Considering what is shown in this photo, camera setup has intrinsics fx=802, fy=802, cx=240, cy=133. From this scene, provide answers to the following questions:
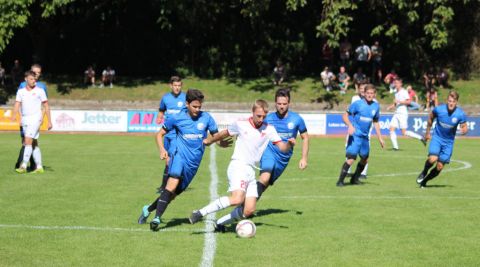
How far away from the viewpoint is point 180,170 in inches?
417

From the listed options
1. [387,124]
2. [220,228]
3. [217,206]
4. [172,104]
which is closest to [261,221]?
[220,228]

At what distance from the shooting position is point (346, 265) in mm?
8562

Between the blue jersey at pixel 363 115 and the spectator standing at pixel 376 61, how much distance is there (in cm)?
2768

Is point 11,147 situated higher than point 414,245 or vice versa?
point 414,245

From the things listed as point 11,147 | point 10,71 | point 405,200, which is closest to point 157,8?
point 10,71

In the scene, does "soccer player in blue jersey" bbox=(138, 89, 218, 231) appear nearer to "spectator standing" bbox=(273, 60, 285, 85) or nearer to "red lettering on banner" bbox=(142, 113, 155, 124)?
"red lettering on banner" bbox=(142, 113, 155, 124)

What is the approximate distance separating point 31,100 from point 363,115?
7.11m

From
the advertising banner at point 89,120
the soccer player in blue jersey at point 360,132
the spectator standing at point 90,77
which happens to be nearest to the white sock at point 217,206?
the soccer player in blue jersey at point 360,132

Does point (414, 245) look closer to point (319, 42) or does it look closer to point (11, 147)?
point (11, 147)

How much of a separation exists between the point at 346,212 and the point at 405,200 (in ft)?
6.66

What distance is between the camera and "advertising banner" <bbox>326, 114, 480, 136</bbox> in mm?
35719

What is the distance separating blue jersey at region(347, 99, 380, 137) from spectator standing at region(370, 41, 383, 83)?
27679 mm

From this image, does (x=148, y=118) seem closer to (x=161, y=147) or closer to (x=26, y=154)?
(x=26, y=154)

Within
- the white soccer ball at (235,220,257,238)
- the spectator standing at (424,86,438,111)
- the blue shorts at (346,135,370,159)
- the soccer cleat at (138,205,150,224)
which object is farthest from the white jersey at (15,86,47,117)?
the spectator standing at (424,86,438,111)
